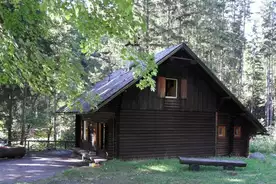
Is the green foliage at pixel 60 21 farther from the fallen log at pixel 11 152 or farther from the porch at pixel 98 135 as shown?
the fallen log at pixel 11 152

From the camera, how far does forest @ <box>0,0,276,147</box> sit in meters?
5.18

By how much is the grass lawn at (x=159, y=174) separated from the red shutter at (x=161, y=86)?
332 cm

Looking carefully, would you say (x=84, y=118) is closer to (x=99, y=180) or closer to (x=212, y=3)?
(x=99, y=180)

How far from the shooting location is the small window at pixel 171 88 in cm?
1614

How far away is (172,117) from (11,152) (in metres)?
8.72

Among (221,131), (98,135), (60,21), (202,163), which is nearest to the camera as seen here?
(60,21)

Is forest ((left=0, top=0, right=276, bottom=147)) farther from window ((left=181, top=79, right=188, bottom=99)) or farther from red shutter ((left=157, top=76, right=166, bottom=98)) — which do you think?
window ((left=181, top=79, right=188, bottom=99))

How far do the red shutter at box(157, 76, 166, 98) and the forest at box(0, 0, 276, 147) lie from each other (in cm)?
312

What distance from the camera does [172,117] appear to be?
16.0 metres

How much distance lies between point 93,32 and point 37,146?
813 inches

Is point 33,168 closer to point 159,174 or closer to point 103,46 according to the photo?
point 159,174

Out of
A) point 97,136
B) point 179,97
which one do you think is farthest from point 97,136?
point 179,97

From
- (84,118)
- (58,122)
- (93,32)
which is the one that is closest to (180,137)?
(84,118)

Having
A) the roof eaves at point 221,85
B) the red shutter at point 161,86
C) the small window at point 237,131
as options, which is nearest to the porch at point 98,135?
the red shutter at point 161,86
